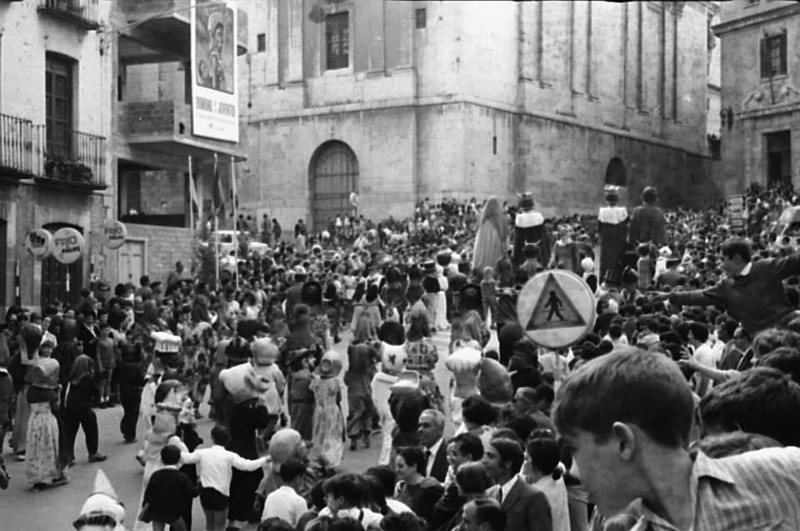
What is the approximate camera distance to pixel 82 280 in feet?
83.5

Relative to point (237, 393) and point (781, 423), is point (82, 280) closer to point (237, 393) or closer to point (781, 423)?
point (237, 393)

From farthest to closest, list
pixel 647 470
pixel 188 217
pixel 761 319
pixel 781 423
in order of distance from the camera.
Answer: pixel 188 217
pixel 761 319
pixel 781 423
pixel 647 470

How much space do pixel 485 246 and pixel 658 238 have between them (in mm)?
2551

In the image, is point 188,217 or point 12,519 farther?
point 188,217

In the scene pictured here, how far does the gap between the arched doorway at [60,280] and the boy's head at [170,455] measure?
53.0ft

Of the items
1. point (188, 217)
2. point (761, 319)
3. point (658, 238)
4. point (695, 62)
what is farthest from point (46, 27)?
point (695, 62)

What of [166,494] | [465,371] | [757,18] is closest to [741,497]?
[166,494]

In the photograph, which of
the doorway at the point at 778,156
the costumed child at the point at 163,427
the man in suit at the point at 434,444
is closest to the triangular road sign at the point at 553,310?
the man in suit at the point at 434,444

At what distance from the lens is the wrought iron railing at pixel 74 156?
963 inches

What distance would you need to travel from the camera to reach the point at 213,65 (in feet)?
96.3

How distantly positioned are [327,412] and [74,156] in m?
15.5

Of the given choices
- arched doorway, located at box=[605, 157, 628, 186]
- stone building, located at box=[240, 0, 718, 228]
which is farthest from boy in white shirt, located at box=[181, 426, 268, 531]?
arched doorway, located at box=[605, 157, 628, 186]

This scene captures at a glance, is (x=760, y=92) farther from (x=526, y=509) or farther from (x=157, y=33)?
(x=526, y=509)

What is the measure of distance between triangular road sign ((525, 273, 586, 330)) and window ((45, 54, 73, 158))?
18974mm
